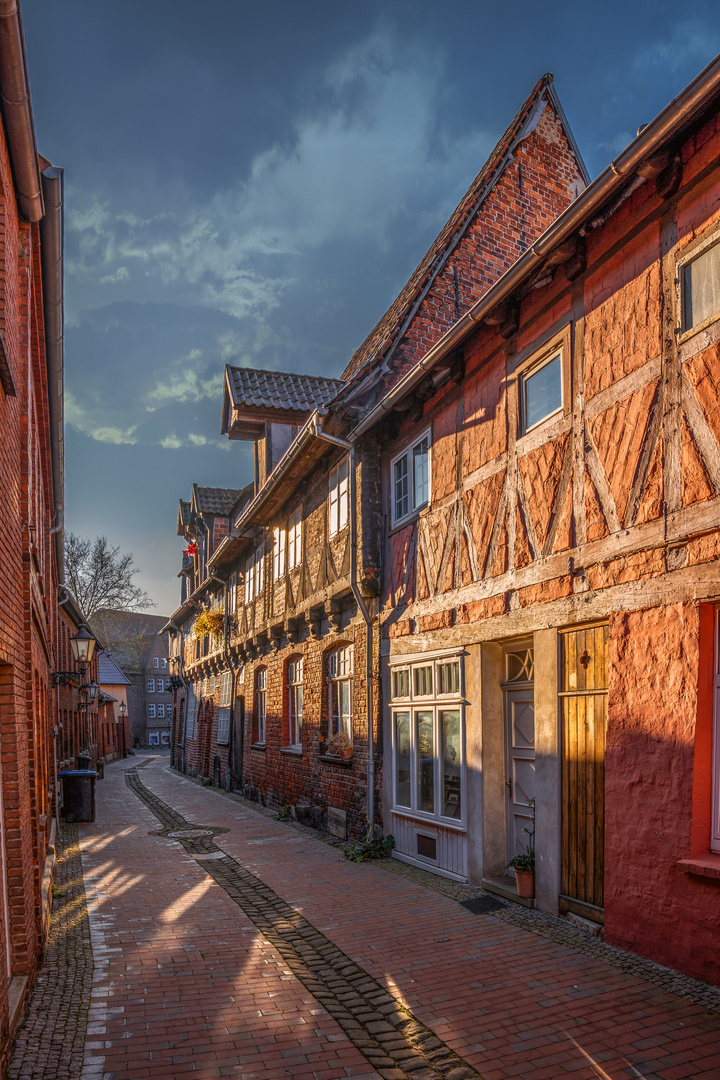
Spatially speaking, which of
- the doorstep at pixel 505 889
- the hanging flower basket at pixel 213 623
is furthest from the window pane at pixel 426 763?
the hanging flower basket at pixel 213 623

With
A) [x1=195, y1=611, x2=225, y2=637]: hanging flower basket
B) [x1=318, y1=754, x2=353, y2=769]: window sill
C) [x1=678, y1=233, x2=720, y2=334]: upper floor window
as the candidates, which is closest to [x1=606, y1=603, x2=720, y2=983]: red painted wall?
[x1=678, y1=233, x2=720, y2=334]: upper floor window

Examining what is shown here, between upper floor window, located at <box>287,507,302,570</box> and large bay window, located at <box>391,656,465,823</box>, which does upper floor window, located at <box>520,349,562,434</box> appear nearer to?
large bay window, located at <box>391,656,465,823</box>

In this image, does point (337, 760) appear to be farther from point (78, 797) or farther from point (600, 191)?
point (600, 191)

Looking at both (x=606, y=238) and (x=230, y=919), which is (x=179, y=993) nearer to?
(x=230, y=919)

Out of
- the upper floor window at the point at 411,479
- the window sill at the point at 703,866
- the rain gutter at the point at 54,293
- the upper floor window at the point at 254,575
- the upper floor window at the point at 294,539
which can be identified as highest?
the rain gutter at the point at 54,293

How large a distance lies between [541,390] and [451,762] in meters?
4.17

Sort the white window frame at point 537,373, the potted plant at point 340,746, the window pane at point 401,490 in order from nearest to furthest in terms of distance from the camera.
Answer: the white window frame at point 537,373, the window pane at point 401,490, the potted plant at point 340,746

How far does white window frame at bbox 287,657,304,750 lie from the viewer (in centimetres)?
1508

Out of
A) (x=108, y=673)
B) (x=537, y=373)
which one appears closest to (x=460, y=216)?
(x=537, y=373)

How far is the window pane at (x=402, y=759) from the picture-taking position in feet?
32.7

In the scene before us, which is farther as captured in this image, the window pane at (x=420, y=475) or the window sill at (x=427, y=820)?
the window pane at (x=420, y=475)

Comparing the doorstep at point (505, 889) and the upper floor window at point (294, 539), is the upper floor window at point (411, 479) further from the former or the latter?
the doorstep at point (505, 889)

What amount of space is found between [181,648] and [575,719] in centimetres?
2749

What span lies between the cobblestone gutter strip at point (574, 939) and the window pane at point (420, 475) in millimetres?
4337
